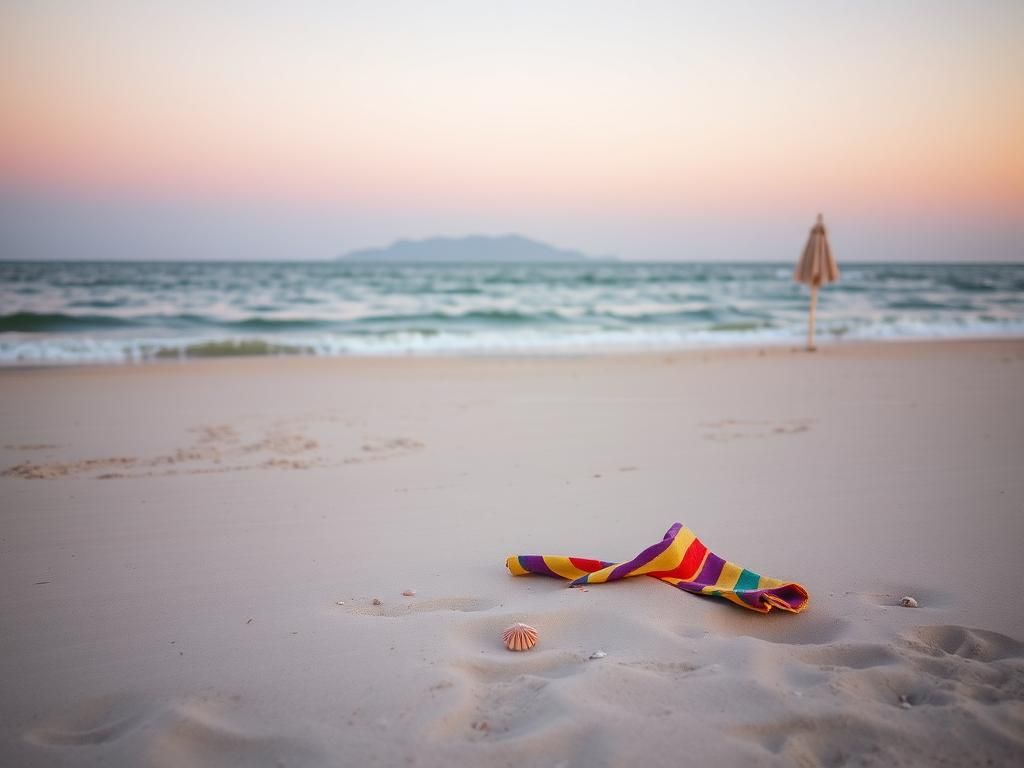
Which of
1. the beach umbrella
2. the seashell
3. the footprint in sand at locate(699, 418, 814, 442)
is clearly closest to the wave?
the footprint in sand at locate(699, 418, 814, 442)

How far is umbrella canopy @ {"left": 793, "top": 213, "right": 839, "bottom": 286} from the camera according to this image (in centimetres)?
1254

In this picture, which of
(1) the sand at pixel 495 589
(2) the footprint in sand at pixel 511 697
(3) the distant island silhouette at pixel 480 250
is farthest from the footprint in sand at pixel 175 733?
(3) the distant island silhouette at pixel 480 250

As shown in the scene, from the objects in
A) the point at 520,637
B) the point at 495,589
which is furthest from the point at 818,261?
the point at 520,637

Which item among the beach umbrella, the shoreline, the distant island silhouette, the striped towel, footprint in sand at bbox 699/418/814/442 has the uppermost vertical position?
the distant island silhouette

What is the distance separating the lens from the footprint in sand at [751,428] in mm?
5848

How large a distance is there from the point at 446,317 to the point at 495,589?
18339 millimetres

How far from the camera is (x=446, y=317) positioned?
20.9 metres

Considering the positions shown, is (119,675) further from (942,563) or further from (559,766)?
(942,563)

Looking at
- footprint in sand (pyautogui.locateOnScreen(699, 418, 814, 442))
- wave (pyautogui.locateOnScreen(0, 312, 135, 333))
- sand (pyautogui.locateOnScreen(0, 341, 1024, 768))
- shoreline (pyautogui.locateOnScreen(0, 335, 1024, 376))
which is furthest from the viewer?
wave (pyautogui.locateOnScreen(0, 312, 135, 333))

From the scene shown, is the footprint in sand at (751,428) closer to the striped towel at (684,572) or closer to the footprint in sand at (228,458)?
the footprint in sand at (228,458)

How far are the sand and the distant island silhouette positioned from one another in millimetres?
86881

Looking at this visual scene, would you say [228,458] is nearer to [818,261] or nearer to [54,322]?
[818,261]

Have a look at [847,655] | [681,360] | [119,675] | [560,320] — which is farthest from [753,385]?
[560,320]

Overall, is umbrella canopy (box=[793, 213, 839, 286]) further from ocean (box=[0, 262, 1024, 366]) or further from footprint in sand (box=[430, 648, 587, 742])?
footprint in sand (box=[430, 648, 587, 742])
